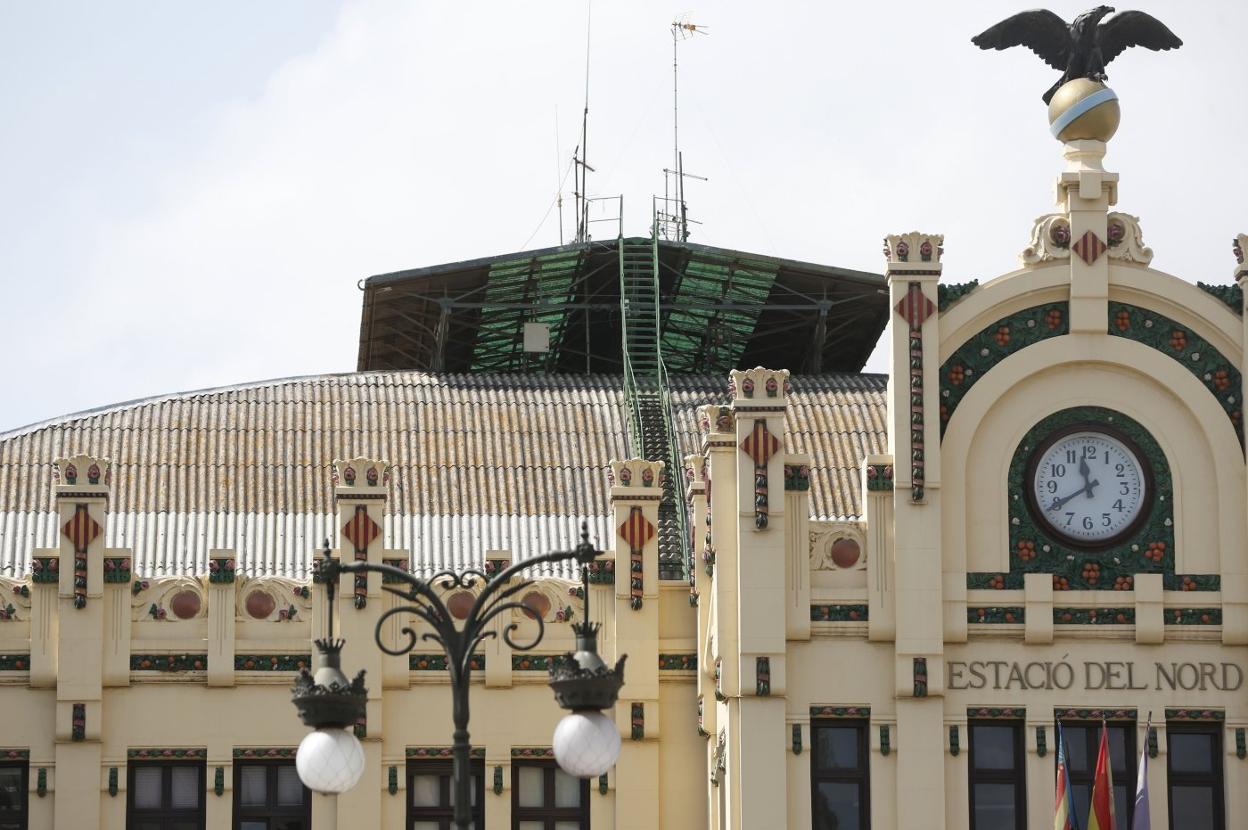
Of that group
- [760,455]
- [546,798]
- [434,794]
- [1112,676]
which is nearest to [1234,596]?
[1112,676]

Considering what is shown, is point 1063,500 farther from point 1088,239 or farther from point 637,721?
point 637,721

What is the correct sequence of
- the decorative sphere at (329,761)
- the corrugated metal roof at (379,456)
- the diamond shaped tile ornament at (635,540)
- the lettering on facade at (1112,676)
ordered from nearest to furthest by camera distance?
the decorative sphere at (329,761) < the lettering on facade at (1112,676) < the diamond shaped tile ornament at (635,540) < the corrugated metal roof at (379,456)

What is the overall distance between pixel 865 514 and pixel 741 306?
769 inches

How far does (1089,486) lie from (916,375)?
3.37 m

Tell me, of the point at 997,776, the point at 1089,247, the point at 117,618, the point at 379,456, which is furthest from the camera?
the point at 379,456

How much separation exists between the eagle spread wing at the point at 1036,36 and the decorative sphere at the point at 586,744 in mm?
20964

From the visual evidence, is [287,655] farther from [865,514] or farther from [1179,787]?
[1179,787]

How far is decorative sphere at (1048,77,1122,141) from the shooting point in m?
48.0

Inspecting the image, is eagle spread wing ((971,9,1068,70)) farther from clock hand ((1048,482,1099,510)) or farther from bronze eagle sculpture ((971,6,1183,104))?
clock hand ((1048,482,1099,510))

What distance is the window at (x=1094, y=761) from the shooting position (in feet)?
152

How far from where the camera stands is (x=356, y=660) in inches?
1900

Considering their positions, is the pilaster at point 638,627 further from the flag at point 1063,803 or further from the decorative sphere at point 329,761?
the decorative sphere at point 329,761

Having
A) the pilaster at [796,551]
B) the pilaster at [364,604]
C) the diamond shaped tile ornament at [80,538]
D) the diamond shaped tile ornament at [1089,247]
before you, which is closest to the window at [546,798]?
the pilaster at [364,604]

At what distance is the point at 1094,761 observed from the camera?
152ft
